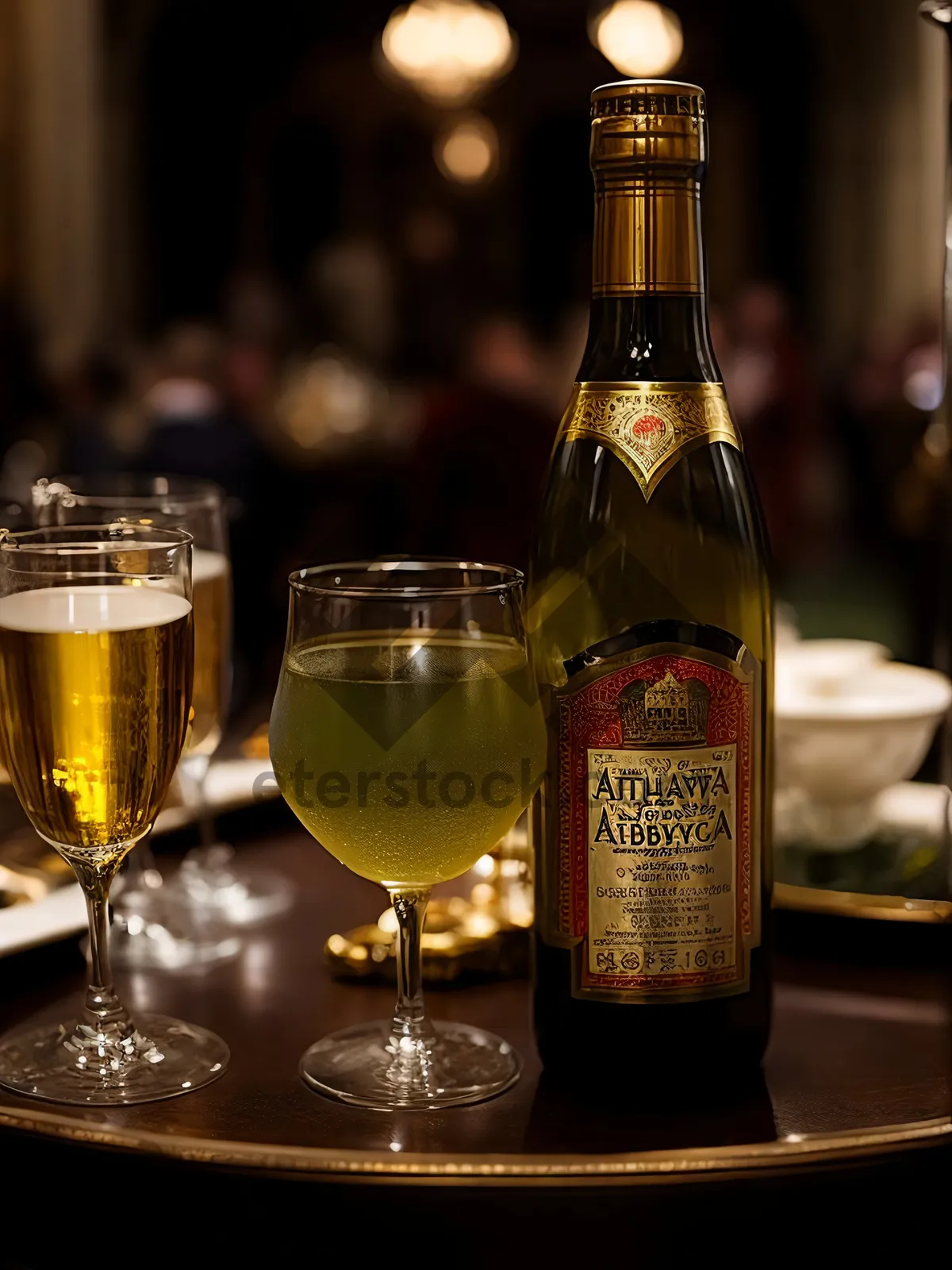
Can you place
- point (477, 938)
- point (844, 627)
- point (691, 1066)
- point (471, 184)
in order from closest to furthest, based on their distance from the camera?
point (691, 1066)
point (477, 938)
point (844, 627)
point (471, 184)

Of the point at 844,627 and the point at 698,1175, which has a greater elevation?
the point at 698,1175

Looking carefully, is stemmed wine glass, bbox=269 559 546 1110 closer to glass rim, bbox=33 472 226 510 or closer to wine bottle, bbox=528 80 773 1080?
wine bottle, bbox=528 80 773 1080

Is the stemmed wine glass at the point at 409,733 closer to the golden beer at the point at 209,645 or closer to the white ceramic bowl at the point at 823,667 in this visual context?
the golden beer at the point at 209,645

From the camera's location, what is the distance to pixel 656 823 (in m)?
0.94

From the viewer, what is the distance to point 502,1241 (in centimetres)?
86

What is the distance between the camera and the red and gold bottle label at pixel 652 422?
3.28 ft

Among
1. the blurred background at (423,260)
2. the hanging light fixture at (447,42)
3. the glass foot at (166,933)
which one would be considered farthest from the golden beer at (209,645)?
the hanging light fixture at (447,42)

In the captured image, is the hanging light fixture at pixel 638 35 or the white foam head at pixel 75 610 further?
the hanging light fixture at pixel 638 35

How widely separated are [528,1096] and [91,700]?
13.4 inches

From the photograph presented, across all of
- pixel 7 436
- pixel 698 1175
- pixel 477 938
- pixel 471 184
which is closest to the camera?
pixel 698 1175

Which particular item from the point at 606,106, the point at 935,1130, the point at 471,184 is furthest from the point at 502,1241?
the point at 471,184

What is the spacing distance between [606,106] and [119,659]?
0.41 meters

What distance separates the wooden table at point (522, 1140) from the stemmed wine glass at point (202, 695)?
13cm

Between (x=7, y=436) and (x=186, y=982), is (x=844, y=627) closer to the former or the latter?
(x=7, y=436)
